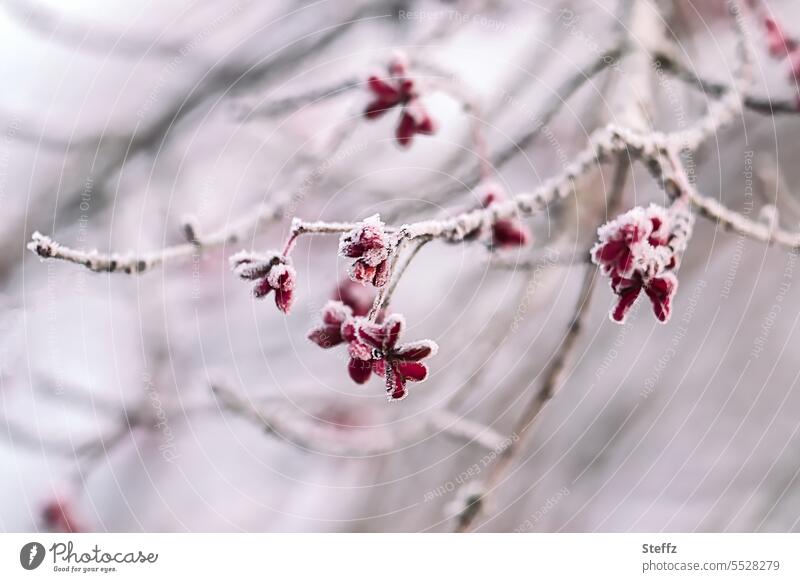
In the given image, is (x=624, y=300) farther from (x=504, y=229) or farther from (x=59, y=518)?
(x=59, y=518)

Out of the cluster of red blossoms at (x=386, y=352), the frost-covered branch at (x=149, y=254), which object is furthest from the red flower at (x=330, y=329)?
the frost-covered branch at (x=149, y=254)

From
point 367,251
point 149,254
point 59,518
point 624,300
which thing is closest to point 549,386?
point 624,300

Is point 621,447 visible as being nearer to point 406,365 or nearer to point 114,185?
point 406,365

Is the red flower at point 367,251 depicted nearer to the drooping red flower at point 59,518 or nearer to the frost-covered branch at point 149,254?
the frost-covered branch at point 149,254
